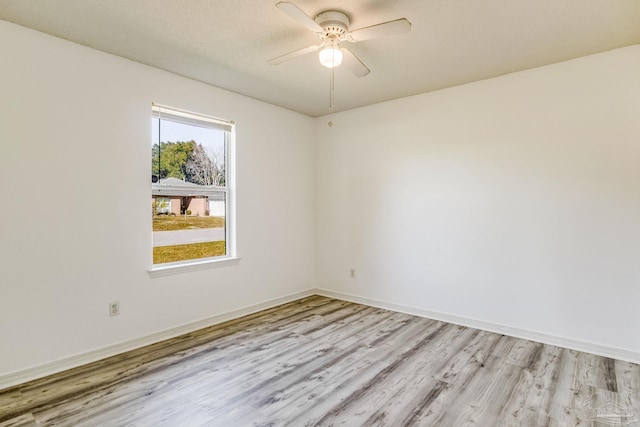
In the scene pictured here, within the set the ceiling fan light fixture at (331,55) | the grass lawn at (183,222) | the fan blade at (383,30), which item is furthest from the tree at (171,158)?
the fan blade at (383,30)

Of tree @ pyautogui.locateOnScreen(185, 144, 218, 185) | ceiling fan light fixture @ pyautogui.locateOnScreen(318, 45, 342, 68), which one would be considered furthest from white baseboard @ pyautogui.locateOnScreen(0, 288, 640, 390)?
ceiling fan light fixture @ pyautogui.locateOnScreen(318, 45, 342, 68)

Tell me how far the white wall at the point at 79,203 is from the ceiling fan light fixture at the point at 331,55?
5.53 ft

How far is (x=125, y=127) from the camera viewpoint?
2920 mm

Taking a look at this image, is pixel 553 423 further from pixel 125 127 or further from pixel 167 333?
pixel 125 127

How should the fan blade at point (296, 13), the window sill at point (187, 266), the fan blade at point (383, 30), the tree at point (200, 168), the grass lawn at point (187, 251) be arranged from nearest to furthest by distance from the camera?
1. the fan blade at point (296, 13)
2. the fan blade at point (383, 30)
3. the window sill at point (187, 266)
4. the grass lawn at point (187, 251)
5. the tree at point (200, 168)

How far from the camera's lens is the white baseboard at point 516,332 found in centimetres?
276

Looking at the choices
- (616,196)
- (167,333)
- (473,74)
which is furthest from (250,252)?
(616,196)

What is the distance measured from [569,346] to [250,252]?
10.8ft

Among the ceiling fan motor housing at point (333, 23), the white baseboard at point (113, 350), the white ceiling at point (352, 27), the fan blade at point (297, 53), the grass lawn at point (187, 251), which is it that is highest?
the white ceiling at point (352, 27)

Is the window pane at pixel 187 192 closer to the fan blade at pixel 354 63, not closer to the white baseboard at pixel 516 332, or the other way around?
the fan blade at pixel 354 63

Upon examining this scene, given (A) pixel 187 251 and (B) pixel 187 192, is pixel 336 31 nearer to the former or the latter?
(B) pixel 187 192

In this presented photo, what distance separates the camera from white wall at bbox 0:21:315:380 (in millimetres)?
2377

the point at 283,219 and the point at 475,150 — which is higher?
the point at 475,150

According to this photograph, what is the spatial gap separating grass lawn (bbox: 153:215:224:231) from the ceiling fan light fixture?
213 centimetres
